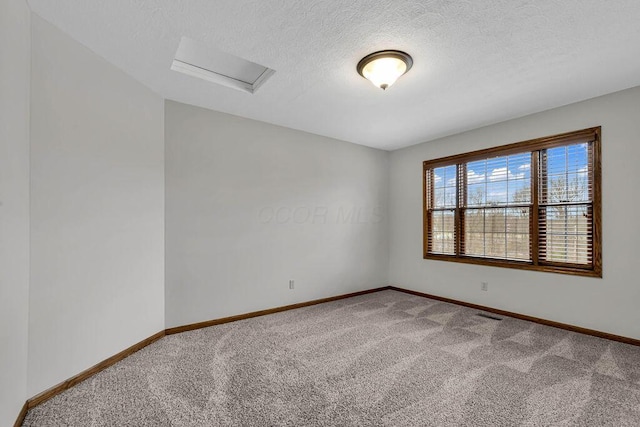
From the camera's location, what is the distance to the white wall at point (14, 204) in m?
1.55

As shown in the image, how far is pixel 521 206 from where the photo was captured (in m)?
3.75

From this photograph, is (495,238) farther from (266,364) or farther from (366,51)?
(266,364)

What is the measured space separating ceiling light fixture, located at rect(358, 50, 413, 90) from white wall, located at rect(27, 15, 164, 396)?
2.22 metres

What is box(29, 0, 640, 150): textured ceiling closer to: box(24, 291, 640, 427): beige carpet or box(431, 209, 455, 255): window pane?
box(431, 209, 455, 255): window pane

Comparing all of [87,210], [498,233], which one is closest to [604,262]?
[498,233]

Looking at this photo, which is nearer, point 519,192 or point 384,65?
point 384,65

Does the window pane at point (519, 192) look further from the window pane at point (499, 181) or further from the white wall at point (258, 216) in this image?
the white wall at point (258, 216)

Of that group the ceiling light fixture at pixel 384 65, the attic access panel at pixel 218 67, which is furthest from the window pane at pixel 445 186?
the attic access panel at pixel 218 67

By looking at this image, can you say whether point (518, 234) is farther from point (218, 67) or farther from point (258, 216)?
point (218, 67)

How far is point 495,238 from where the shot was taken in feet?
13.2

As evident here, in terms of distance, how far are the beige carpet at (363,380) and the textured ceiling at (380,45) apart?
103 inches

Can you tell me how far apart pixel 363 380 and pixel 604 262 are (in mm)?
2985

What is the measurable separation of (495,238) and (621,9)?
111 inches

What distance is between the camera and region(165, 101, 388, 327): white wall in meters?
3.23
